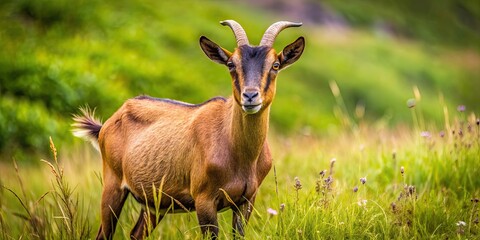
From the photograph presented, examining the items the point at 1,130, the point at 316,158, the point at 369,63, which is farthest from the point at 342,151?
the point at 369,63

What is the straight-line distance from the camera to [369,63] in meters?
42.8

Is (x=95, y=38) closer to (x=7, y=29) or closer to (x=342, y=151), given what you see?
(x=7, y=29)

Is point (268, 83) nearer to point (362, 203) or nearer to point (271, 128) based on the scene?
point (362, 203)

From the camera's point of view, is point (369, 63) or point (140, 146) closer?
point (140, 146)

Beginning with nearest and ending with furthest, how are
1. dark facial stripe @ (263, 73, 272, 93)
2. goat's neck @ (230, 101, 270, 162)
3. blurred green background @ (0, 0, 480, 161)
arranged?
dark facial stripe @ (263, 73, 272, 93) < goat's neck @ (230, 101, 270, 162) < blurred green background @ (0, 0, 480, 161)

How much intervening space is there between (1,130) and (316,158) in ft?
22.3

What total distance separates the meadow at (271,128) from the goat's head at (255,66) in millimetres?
784

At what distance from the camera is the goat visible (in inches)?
229

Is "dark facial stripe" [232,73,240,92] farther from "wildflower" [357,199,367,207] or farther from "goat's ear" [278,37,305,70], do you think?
"wildflower" [357,199,367,207]

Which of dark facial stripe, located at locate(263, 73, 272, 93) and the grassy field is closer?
the grassy field

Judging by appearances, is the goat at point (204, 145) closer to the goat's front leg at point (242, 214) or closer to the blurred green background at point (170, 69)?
the goat's front leg at point (242, 214)

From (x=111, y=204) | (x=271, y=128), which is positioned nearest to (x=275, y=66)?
(x=111, y=204)

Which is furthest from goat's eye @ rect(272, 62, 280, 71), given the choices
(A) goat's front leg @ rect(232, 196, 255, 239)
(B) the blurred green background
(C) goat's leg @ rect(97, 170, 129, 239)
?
(B) the blurred green background

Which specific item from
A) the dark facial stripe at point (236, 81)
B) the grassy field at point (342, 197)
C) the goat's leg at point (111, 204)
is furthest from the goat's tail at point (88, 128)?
the dark facial stripe at point (236, 81)
